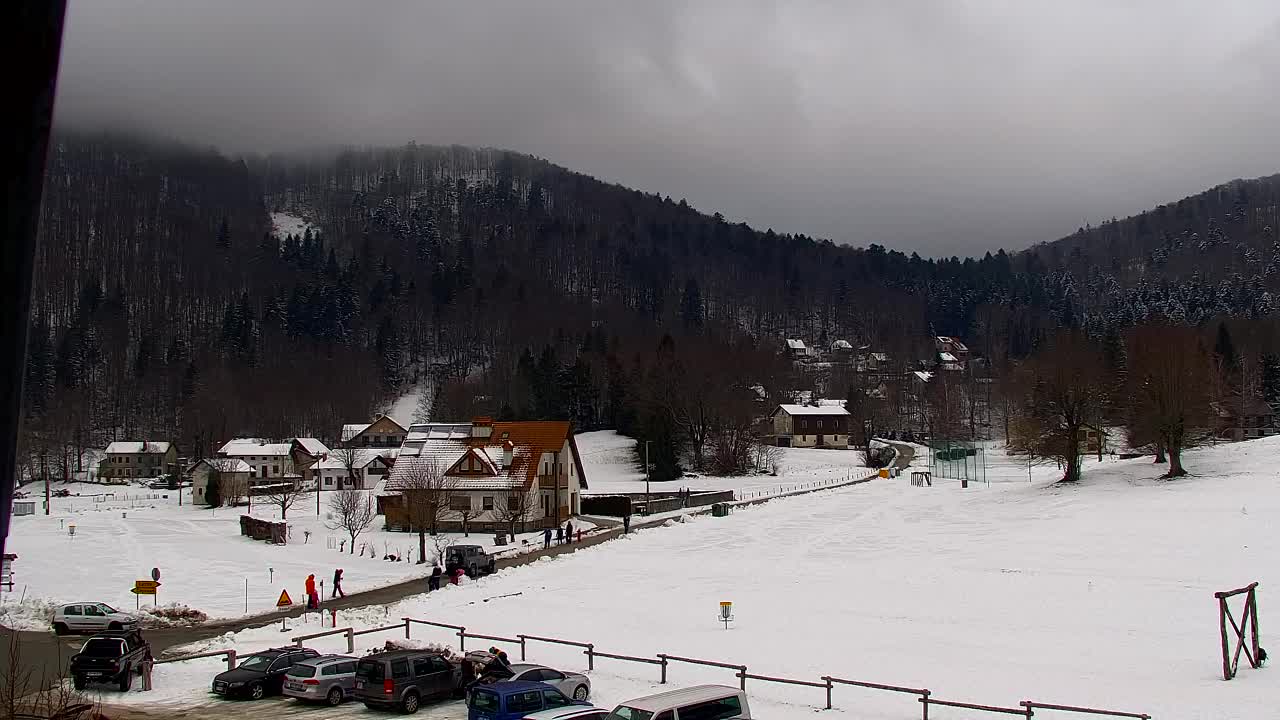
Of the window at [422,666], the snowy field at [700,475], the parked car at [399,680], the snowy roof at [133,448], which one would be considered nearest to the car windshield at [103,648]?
the parked car at [399,680]

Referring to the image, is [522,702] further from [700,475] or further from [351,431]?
[351,431]

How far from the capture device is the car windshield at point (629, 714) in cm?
1683

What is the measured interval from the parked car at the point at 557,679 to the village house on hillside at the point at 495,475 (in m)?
35.8

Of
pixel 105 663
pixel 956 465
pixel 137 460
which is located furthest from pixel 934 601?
pixel 137 460

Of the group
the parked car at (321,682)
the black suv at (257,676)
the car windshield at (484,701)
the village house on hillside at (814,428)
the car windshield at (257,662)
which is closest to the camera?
the car windshield at (484,701)

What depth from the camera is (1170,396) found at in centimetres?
5762

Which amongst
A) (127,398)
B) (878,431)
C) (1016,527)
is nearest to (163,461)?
(127,398)

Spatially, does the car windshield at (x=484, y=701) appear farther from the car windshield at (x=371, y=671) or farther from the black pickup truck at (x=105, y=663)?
the black pickup truck at (x=105, y=663)

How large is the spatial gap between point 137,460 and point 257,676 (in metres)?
128

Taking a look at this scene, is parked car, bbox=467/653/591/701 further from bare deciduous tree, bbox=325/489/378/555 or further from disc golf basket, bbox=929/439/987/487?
disc golf basket, bbox=929/439/987/487

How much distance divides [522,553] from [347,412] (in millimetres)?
124185

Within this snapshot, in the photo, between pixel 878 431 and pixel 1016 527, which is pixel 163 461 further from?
pixel 1016 527

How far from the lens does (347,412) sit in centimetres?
16512

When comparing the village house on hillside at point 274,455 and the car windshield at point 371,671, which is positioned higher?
the village house on hillside at point 274,455
